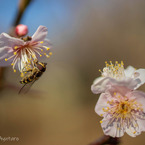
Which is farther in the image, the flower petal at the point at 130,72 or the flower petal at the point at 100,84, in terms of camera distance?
the flower petal at the point at 130,72

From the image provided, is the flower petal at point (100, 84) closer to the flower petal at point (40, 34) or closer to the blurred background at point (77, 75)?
the flower petal at point (40, 34)

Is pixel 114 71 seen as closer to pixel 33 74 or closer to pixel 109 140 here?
pixel 109 140

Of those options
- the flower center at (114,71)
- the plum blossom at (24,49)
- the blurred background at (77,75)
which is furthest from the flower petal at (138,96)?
the blurred background at (77,75)

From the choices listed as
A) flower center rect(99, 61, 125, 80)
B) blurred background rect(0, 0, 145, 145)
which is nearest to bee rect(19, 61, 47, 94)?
flower center rect(99, 61, 125, 80)

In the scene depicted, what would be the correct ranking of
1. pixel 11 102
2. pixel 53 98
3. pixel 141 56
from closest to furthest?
1. pixel 11 102
2. pixel 141 56
3. pixel 53 98

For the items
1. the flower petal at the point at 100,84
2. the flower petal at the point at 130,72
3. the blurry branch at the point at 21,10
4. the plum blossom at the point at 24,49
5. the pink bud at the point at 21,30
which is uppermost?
the blurry branch at the point at 21,10

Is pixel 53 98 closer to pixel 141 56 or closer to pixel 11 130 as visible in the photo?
pixel 11 130

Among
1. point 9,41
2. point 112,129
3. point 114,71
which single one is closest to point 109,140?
point 112,129

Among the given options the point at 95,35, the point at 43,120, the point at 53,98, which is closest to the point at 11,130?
the point at 43,120
